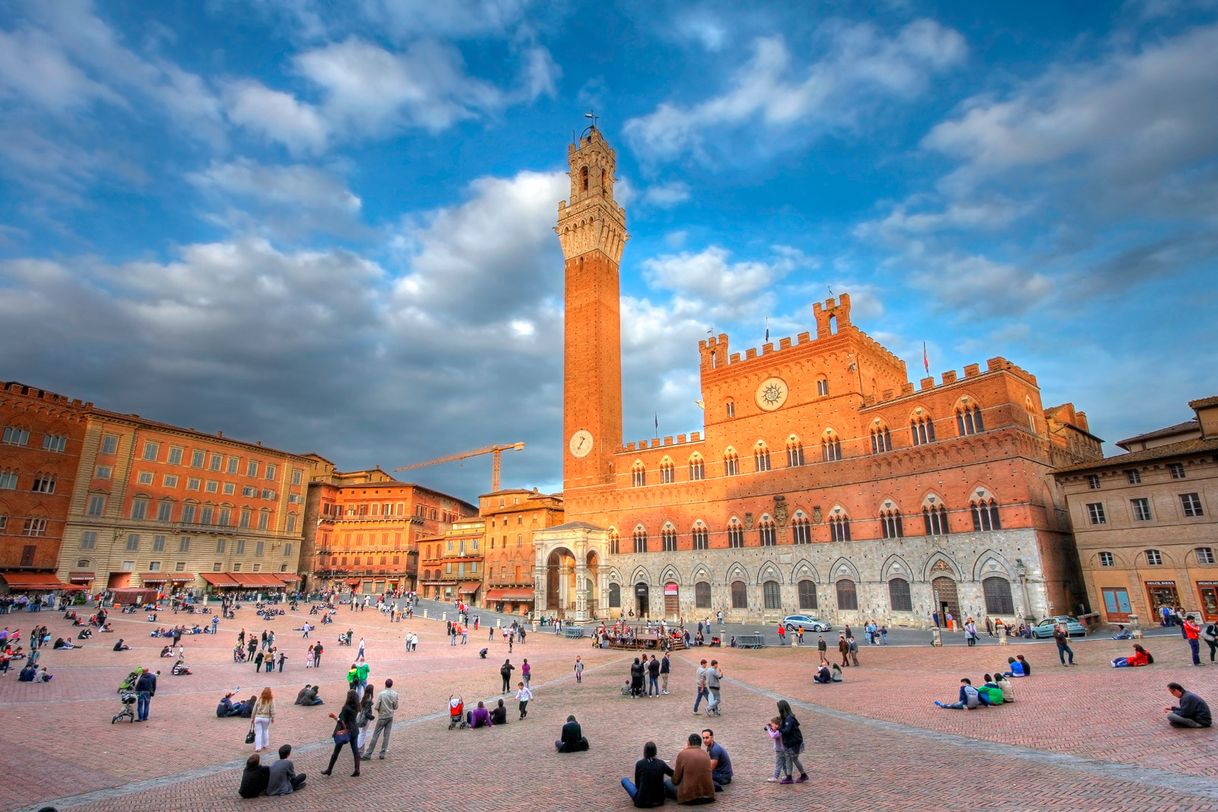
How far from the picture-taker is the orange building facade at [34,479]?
154 ft

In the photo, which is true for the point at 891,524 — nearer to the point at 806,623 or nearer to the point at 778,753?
the point at 806,623

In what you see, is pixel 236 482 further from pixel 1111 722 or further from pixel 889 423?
pixel 1111 722

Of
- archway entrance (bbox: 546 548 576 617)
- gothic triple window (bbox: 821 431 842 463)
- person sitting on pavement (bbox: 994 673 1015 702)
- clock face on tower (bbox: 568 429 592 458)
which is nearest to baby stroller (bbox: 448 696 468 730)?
person sitting on pavement (bbox: 994 673 1015 702)

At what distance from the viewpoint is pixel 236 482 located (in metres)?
63.4

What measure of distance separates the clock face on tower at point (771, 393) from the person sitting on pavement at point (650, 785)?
1607 inches

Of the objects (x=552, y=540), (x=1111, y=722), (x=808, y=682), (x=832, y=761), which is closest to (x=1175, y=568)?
(x=808, y=682)

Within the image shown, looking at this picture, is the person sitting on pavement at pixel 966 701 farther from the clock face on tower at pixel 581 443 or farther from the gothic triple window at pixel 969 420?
the clock face on tower at pixel 581 443

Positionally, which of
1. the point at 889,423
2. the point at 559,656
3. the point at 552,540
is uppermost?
the point at 889,423

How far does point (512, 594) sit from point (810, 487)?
31158 millimetres

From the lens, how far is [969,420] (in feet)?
125

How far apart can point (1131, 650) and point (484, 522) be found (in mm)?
55799

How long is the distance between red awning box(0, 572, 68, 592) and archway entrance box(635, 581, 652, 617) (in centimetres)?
4518

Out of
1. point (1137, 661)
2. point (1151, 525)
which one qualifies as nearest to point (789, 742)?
point (1137, 661)

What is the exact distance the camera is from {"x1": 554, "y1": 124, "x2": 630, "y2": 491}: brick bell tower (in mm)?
A: 58875
